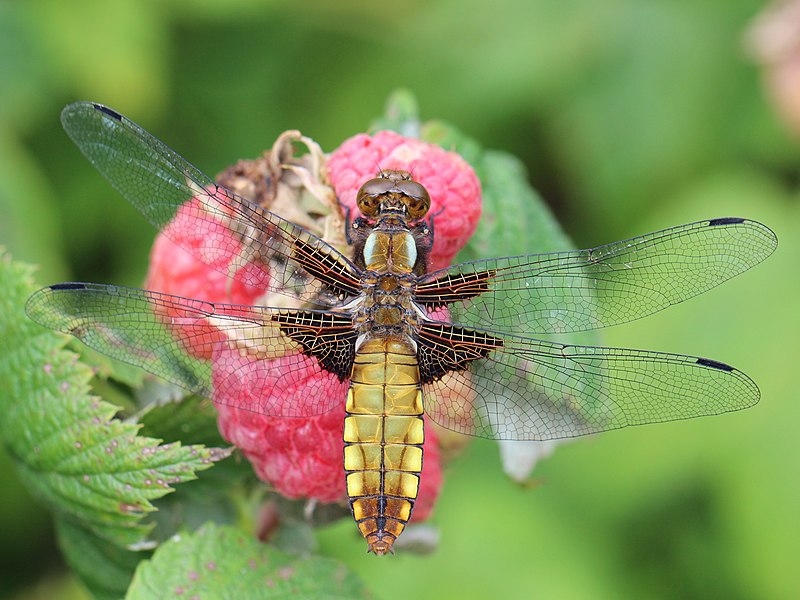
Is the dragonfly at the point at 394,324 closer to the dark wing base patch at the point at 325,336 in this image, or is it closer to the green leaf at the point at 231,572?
the dark wing base patch at the point at 325,336

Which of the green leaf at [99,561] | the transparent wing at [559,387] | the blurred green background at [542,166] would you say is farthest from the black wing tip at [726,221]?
the blurred green background at [542,166]

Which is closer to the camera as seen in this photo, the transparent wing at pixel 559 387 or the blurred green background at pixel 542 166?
the transparent wing at pixel 559 387

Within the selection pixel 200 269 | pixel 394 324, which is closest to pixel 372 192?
pixel 394 324

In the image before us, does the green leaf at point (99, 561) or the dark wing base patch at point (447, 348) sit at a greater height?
the dark wing base patch at point (447, 348)

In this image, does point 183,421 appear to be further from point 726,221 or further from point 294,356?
point 726,221

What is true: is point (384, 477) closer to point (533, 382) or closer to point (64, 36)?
point (533, 382)

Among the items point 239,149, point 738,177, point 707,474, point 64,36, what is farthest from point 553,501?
point 64,36

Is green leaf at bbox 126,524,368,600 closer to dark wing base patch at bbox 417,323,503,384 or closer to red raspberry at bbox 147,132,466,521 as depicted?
red raspberry at bbox 147,132,466,521
